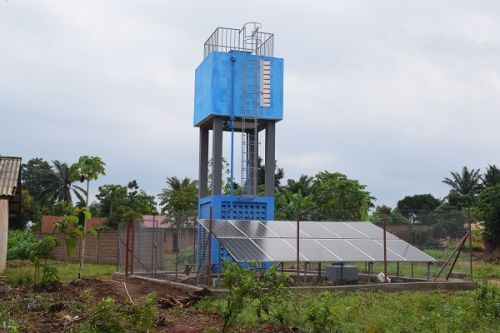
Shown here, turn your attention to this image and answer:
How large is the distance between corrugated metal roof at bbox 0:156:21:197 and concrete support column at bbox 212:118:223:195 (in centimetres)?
665

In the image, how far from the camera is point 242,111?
20.8m

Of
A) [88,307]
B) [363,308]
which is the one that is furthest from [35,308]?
[363,308]

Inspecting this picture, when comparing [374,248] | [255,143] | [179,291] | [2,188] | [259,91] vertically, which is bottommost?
[179,291]

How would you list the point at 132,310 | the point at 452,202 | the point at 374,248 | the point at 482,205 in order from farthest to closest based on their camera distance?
the point at 452,202
the point at 482,205
the point at 374,248
the point at 132,310

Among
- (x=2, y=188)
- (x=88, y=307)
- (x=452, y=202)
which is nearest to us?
(x=88, y=307)

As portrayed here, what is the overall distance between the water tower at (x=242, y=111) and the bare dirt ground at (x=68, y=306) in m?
4.80

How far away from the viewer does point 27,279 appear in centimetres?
1664

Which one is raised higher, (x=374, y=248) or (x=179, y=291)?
(x=374, y=248)

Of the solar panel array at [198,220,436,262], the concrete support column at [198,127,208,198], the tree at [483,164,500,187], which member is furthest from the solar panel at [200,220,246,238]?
the tree at [483,164,500,187]

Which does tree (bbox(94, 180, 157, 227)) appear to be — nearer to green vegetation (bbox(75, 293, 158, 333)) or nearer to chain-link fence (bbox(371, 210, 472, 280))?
chain-link fence (bbox(371, 210, 472, 280))

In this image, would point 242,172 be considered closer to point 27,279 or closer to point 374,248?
point 374,248

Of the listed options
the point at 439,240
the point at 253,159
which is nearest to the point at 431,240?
the point at 439,240

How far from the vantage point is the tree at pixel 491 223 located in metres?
33.2

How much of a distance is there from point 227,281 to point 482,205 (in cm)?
2973
